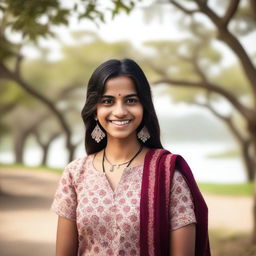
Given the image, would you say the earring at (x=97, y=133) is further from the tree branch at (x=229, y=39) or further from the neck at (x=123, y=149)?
the tree branch at (x=229, y=39)

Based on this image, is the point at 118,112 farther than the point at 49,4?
No

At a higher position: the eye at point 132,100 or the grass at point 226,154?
the grass at point 226,154

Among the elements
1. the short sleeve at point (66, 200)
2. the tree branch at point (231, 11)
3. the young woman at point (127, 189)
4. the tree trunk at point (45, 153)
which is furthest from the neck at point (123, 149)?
the tree trunk at point (45, 153)

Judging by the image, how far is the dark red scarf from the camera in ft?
5.86

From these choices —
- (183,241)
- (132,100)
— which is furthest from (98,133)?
(183,241)

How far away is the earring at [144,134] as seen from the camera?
2008mm

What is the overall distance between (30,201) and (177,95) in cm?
922

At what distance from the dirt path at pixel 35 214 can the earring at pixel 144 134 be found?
189 inches

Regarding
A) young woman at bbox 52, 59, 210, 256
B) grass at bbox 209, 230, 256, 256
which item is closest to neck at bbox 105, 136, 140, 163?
young woman at bbox 52, 59, 210, 256

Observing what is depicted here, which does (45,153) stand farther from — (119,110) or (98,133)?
(119,110)

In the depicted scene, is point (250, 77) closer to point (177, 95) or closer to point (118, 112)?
point (118, 112)

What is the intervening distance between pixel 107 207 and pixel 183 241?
1.12 ft

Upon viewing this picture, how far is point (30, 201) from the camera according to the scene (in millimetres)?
9992

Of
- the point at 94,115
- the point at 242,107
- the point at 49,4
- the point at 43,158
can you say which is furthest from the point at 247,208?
the point at 43,158
